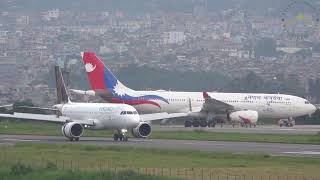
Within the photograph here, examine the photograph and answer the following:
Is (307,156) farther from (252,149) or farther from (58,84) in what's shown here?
(58,84)

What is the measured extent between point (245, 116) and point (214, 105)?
332 centimetres

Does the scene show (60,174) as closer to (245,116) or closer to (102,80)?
(245,116)

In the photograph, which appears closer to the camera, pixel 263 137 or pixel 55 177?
pixel 55 177

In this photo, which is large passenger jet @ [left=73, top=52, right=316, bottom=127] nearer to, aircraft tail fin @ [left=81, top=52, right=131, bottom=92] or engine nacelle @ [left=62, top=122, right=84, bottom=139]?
aircraft tail fin @ [left=81, top=52, right=131, bottom=92]

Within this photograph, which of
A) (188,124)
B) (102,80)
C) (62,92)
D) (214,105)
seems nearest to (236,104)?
(214,105)

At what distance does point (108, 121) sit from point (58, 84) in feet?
41.8

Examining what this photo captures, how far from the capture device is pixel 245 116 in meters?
114

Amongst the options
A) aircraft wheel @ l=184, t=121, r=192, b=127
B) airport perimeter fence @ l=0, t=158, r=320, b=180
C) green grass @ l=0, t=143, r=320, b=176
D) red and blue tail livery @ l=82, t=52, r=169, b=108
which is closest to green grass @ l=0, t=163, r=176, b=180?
green grass @ l=0, t=143, r=320, b=176

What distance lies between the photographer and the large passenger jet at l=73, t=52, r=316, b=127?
11525 centimetres

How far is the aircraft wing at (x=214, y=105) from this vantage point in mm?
114438

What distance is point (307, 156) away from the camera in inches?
2338

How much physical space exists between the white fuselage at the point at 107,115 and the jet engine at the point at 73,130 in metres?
2.32

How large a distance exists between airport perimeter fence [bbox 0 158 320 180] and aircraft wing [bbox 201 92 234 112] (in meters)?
60.2

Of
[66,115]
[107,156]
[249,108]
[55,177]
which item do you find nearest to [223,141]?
[66,115]
